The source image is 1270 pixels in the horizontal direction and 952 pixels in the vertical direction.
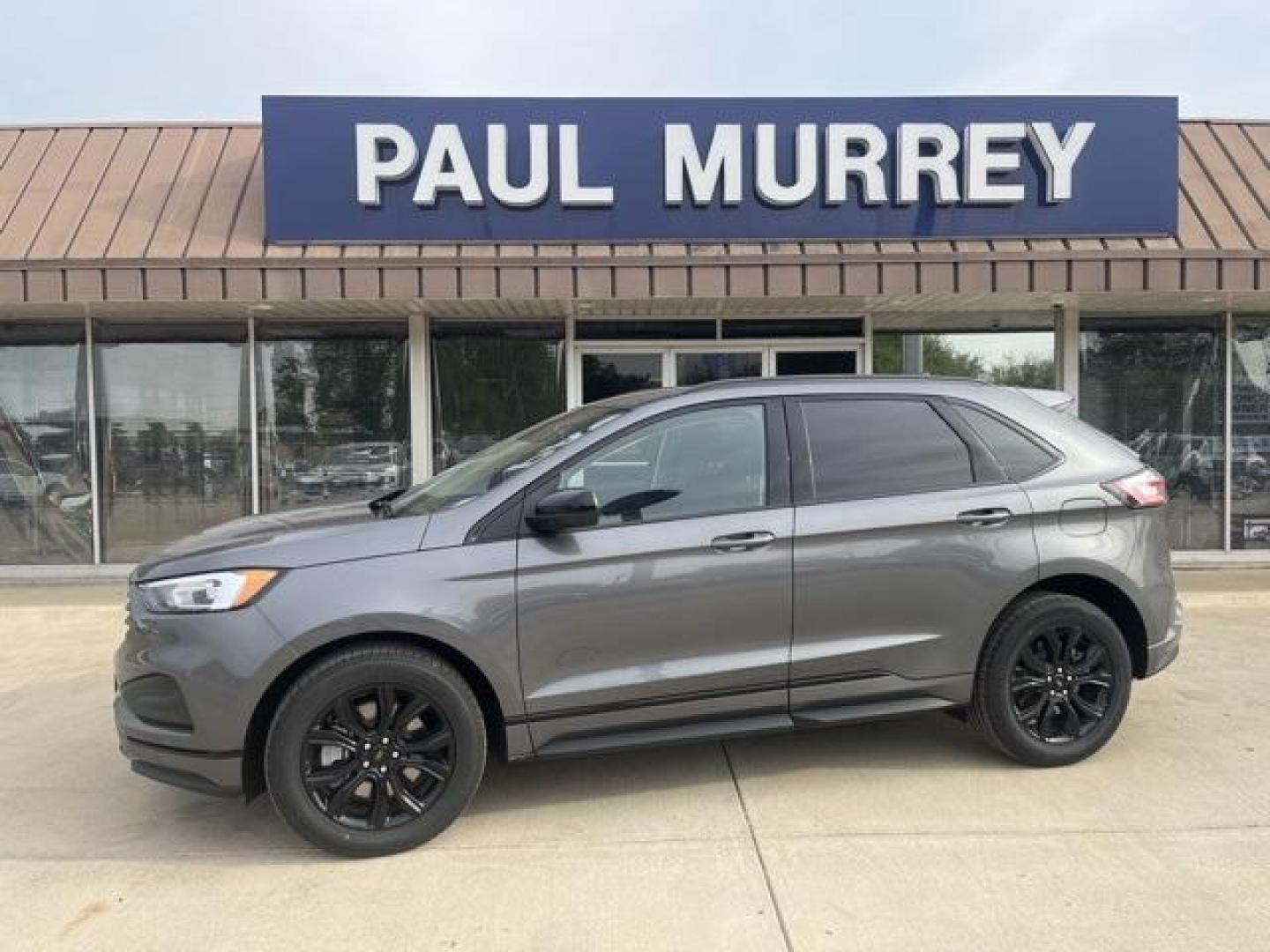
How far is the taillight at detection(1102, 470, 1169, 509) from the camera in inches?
177

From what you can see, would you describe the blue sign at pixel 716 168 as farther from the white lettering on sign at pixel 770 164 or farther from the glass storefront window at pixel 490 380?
the glass storefront window at pixel 490 380

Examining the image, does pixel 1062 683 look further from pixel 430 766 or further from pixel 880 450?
pixel 430 766

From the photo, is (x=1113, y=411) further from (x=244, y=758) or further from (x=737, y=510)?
(x=244, y=758)

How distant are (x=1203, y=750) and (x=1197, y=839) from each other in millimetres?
1107

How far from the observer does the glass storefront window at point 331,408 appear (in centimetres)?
935

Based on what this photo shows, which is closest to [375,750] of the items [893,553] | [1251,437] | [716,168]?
[893,553]

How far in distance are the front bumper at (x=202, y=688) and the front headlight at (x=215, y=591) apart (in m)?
0.04

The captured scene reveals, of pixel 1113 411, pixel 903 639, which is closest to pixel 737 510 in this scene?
pixel 903 639

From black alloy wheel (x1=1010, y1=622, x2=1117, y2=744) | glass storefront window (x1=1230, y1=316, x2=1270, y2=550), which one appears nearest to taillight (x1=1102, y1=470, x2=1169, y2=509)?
black alloy wheel (x1=1010, y1=622, x2=1117, y2=744)

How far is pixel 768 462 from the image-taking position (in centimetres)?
420

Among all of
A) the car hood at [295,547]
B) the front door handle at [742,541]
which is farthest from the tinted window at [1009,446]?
the car hood at [295,547]

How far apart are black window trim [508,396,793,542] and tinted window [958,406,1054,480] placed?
0.91m

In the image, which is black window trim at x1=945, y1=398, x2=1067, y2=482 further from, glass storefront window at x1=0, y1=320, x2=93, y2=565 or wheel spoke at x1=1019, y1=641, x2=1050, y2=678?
glass storefront window at x1=0, y1=320, x2=93, y2=565

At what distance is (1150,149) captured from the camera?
855cm
